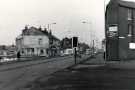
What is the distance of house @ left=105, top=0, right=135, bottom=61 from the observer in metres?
63.5

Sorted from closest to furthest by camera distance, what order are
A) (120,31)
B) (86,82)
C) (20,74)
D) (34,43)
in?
1. (86,82)
2. (20,74)
3. (120,31)
4. (34,43)

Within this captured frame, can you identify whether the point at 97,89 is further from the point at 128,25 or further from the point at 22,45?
the point at 22,45

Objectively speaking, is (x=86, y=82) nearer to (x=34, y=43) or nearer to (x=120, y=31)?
(x=120, y=31)

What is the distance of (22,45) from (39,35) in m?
7.52

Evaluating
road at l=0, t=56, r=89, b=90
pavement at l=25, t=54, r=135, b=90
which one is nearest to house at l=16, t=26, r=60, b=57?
road at l=0, t=56, r=89, b=90

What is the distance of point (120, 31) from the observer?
6412cm

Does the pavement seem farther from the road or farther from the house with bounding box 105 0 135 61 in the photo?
the house with bounding box 105 0 135 61

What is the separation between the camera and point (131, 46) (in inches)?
2516

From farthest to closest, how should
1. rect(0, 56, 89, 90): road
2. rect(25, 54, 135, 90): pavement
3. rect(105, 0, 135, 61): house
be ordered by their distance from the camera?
1. rect(105, 0, 135, 61): house
2. rect(0, 56, 89, 90): road
3. rect(25, 54, 135, 90): pavement

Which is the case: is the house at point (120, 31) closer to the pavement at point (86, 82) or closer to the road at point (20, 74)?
the road at point (20, 74)

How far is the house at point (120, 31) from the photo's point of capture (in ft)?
208

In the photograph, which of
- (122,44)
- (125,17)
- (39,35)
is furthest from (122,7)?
(39,35)

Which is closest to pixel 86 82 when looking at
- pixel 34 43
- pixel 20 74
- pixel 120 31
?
pixel 20 74

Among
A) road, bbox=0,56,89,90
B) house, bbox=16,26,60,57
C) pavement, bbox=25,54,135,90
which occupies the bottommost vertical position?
road, bbox=0,56,89,90
